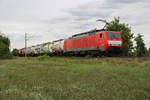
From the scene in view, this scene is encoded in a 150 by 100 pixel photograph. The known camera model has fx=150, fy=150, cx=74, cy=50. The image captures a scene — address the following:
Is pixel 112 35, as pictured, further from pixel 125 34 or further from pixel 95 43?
pixel 125 34

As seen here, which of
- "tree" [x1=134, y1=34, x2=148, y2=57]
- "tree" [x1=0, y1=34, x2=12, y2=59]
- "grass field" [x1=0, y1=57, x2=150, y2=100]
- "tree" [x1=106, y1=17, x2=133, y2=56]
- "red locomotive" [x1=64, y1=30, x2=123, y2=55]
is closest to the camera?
"grass field" [x1=0, y1=57, x2=150, y2=100]

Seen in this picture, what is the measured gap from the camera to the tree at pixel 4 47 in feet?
87.4

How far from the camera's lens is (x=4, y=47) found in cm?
2730

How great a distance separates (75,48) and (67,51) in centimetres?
350

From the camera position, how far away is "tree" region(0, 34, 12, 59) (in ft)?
87.4

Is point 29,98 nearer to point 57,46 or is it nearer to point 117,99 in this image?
point 117,99

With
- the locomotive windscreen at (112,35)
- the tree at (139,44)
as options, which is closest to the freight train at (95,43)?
the locomotive windscreen at (112,35)

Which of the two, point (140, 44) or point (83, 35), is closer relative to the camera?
point (83, 35)

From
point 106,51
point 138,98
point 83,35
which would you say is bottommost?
point 138,98

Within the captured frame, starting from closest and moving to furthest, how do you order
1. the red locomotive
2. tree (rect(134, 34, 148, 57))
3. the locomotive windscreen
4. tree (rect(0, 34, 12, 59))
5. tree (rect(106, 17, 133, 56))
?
the red locomotive < the locomotive windscreen < tree (rect(0, 34, 12, 59)) < tree (rect(106, 17, 133, 56)) < tree (rect(134, 34, 148, 57))

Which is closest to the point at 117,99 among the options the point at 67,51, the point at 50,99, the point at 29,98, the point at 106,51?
the point at 50,99

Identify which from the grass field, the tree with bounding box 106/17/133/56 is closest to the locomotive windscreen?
the grass field

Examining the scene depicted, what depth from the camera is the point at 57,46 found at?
106ft

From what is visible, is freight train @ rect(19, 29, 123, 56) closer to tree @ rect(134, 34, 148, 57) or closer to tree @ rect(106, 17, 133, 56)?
tree @ rect(106, 17, 133, 56)
